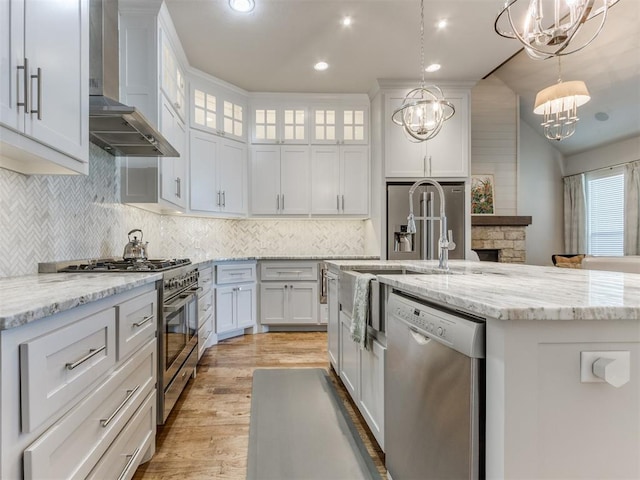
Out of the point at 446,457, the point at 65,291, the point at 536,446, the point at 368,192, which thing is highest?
the point at 368,192

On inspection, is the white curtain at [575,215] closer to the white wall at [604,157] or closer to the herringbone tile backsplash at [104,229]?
the white wall at [604,157]

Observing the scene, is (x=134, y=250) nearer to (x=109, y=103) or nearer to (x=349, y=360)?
(x=109, y=103)

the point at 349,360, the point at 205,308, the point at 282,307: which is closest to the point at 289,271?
the point at 282,307

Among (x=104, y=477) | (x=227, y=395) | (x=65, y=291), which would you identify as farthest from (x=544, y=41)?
(x=227, y=395)

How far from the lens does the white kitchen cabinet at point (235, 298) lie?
3.71m

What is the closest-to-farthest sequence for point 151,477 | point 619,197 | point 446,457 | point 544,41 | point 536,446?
1. point 536,446
2. point 446,457
3. point 151,477
4. point 544,41
5. point 619,197

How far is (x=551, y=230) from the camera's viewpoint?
6.35 meters

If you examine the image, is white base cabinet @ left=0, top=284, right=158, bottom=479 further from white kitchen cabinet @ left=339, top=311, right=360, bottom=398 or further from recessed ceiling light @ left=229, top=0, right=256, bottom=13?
recessed ceiling light @ left=229, top=0, right=256, bottom=13

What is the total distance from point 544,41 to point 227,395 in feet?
9.45

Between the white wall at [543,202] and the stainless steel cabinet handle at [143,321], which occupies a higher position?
the white wall at [543,202]

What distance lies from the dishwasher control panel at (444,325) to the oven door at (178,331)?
4.13ft

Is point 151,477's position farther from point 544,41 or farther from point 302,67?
point 302,67

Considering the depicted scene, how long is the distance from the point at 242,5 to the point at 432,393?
296 centimetres

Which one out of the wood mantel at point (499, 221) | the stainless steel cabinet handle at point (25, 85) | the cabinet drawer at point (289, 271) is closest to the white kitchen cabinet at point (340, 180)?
the cabinet drawer at point (289, 271)
